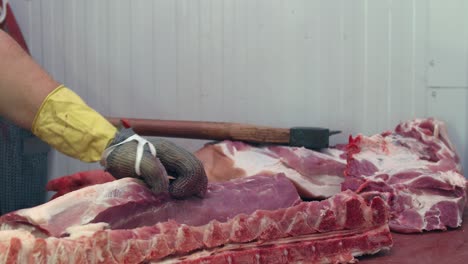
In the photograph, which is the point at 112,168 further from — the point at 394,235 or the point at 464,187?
the point at 464,187

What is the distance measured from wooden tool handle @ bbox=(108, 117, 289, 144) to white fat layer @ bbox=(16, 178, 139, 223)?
1.16m

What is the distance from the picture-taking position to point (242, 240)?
84.9 inches

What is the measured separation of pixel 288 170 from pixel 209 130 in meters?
0.49

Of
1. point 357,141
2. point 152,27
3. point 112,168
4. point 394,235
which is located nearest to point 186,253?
point 112,168

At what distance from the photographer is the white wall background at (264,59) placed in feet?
10.6

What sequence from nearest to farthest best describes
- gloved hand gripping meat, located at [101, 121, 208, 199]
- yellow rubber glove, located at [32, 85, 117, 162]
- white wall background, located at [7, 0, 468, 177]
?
1. gloved hand gripping meat, located at [101, 121, 208, 199]
2. yellow rubber glove, located at [32, 85, 117, 162]
3. white wall background, located at [7, 0, 468, 177]

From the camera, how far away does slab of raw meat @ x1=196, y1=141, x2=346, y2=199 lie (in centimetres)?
300

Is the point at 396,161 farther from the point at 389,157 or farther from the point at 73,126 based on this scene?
the point at 73,126

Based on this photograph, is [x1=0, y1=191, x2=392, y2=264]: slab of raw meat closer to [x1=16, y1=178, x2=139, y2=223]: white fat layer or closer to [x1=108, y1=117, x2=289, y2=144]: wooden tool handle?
[x1=16, y1=178, x2=139, y2=223]: white fat layer

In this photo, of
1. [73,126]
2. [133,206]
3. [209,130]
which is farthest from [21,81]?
[209,130]

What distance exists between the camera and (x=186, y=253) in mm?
2074

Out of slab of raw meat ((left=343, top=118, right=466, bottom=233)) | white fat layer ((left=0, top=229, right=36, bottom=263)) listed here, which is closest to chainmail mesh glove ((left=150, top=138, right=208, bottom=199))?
white fat layer ((left=0, top=229, right=36, bottom=263))

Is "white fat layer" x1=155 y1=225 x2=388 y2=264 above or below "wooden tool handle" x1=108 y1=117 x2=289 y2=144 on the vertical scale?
below

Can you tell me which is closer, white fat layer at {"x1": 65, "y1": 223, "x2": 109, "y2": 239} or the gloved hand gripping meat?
white fat layer at {"x1": 65, "y1": 223, "x2": 109, "y2": 239}
